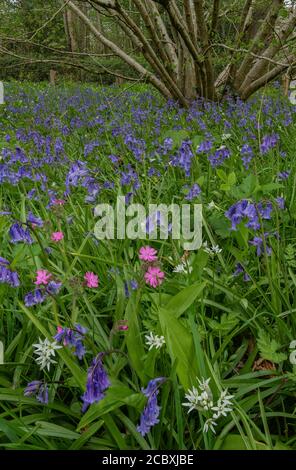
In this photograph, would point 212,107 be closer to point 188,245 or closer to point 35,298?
point 188,245

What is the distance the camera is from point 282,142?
394cm

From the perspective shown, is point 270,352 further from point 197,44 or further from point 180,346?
point 197,44

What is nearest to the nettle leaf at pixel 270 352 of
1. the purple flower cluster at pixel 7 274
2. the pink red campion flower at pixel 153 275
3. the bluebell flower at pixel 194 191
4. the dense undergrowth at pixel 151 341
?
the dense undergrowth at pixel 151 341

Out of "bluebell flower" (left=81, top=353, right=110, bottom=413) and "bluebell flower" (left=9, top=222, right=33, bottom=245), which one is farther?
"bluebell flower" (left=9, top=222, right=33, bottom=245)

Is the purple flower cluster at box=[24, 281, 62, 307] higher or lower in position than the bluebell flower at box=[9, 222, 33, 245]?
lower

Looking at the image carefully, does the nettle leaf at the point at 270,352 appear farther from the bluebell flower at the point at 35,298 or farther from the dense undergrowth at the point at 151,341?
the bluebell flower at the point at 35,298

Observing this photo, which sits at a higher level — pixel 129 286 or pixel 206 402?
pixel 129 286

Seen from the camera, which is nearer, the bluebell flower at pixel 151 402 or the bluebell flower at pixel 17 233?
the bluebell flower at pixel 151 402

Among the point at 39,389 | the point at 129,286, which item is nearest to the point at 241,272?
the point at 129,286

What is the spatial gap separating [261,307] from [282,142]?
2424 mm

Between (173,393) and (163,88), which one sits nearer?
(173,393)

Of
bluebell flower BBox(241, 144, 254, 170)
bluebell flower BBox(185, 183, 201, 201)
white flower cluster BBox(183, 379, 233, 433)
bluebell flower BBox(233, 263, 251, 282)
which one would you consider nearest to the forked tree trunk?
bluebell flower BBox(241, 144, 254, 170)

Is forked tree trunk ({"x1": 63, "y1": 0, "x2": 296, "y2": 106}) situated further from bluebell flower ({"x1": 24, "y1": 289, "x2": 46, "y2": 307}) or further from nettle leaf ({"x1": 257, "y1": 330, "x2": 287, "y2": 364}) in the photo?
bluebell flower ({"x1": 24, "y1": 289, "x2": 46, "y2": 307})
